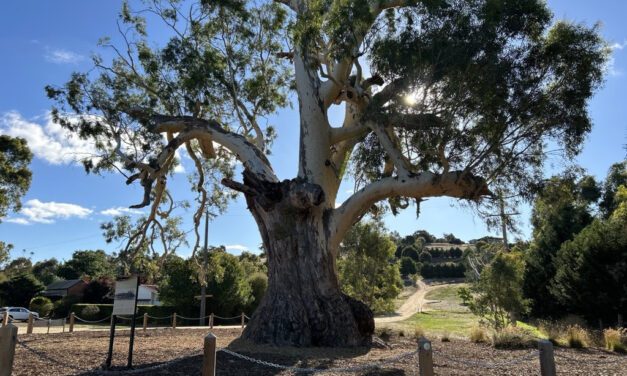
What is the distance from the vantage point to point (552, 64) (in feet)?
35.5

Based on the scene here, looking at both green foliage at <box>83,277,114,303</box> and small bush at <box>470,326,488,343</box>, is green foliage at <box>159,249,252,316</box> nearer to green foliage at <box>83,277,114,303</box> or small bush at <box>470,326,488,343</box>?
green foliage at <box>83,277,114,303</box>

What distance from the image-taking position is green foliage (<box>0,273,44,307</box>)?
155 ft

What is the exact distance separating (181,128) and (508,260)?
14390 mm

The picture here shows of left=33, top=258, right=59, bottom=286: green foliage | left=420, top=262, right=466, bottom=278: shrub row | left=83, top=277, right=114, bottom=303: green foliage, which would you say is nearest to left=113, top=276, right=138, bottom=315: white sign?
left=83, top=277, right=114, bottom=303: green foliage

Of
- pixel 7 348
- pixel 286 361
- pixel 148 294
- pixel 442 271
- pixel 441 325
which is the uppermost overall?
pixel 442 271

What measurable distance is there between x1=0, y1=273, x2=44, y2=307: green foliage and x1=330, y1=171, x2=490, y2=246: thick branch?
46.1 meters

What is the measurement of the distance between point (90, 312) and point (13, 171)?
11202 millimetres

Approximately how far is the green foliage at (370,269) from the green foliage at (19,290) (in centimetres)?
3810

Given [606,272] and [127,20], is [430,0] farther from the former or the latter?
[606,272]

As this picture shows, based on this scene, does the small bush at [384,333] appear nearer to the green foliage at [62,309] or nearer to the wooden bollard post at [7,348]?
the wooden bollard post at [7,348]

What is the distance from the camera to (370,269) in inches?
958

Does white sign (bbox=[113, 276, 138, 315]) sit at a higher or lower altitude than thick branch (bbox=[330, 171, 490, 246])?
lower

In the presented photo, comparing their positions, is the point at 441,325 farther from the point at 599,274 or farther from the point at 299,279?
the point at 299,279

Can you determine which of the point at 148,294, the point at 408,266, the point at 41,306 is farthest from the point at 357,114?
the point at 408,266
